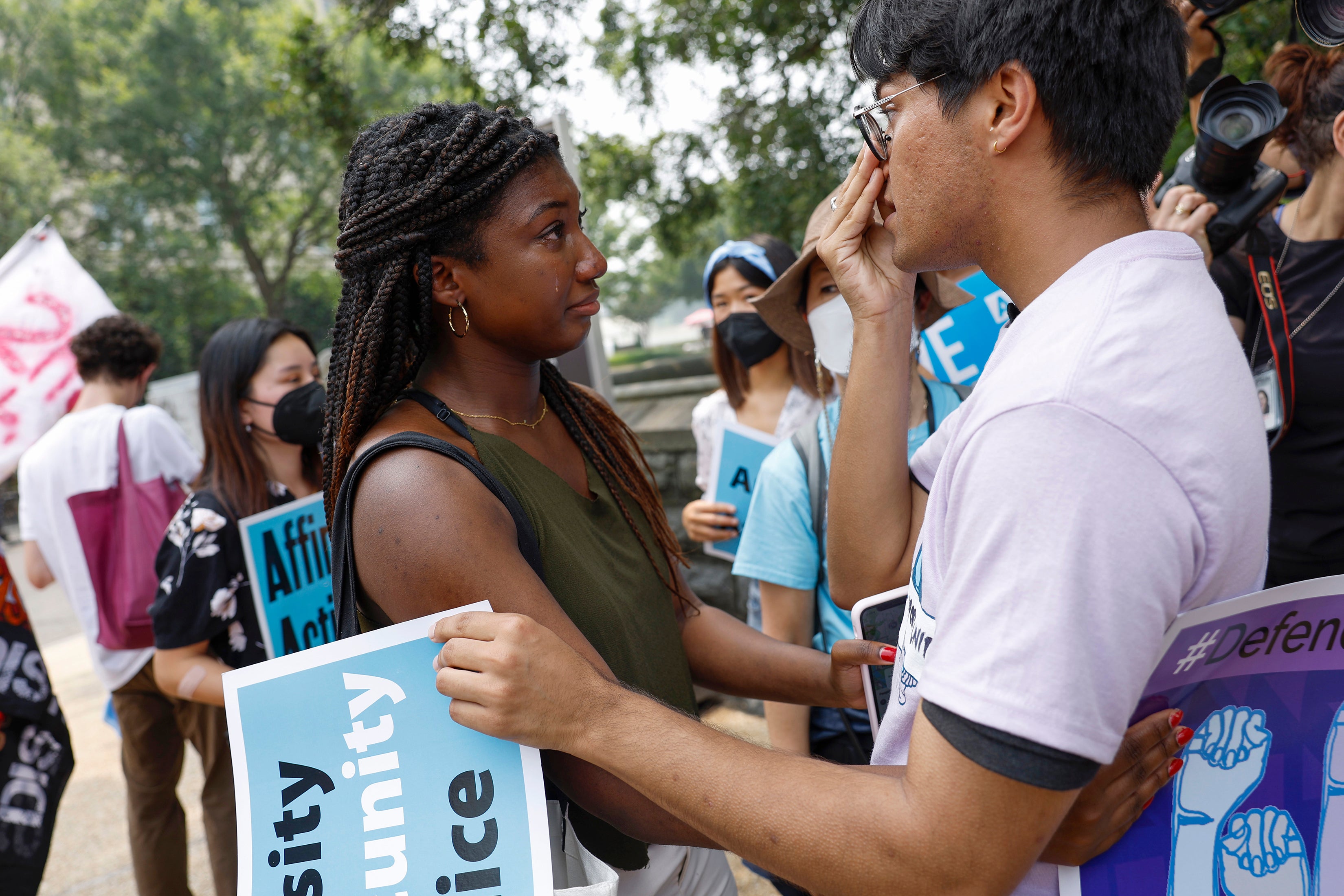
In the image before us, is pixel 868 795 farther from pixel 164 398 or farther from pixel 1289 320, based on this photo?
pixel 164 398

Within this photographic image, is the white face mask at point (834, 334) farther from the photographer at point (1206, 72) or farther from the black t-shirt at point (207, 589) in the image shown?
the black t-shirt at point (207, 589)

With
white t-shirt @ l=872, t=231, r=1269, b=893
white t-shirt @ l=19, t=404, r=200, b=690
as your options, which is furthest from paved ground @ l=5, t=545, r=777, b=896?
white t-shirt @ l=872, t=231, r=1269, b=893

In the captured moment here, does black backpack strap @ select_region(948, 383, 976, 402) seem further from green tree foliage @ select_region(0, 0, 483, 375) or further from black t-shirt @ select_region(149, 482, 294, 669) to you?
green tree foliage @ select_region(0, 0, 483, 375)

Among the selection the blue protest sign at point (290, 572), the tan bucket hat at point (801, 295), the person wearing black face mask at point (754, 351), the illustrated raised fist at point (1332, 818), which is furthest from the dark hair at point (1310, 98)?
the blue protest sign at point (290, 572)

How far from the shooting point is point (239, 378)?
320cm

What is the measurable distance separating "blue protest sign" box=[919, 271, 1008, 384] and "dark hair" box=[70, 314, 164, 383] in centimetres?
345

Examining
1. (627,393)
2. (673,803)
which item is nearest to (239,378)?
(673,803)

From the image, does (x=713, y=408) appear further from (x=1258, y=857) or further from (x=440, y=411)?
(x=1258, y=857)

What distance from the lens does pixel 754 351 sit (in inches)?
148

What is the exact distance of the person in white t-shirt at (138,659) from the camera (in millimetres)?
3531

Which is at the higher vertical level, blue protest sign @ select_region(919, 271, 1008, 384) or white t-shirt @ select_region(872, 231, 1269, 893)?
white t-shirt @ select_region(872, 231, 1269, 893)

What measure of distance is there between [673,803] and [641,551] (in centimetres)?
72

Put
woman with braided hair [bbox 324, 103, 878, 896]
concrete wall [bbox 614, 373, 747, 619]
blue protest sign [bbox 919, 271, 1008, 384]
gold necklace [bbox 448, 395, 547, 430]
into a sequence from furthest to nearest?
1. concrete wall [bbox 614, 373, 747, 619]
2. blue protest sign [bbox 919, 271, 1008, 384]
3. gold necklace [bbox 448, 395, 547, 430]
4. woman with braided hair [bbox 324, 103, 878, 896]

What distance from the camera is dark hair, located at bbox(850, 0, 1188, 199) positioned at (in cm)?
111
